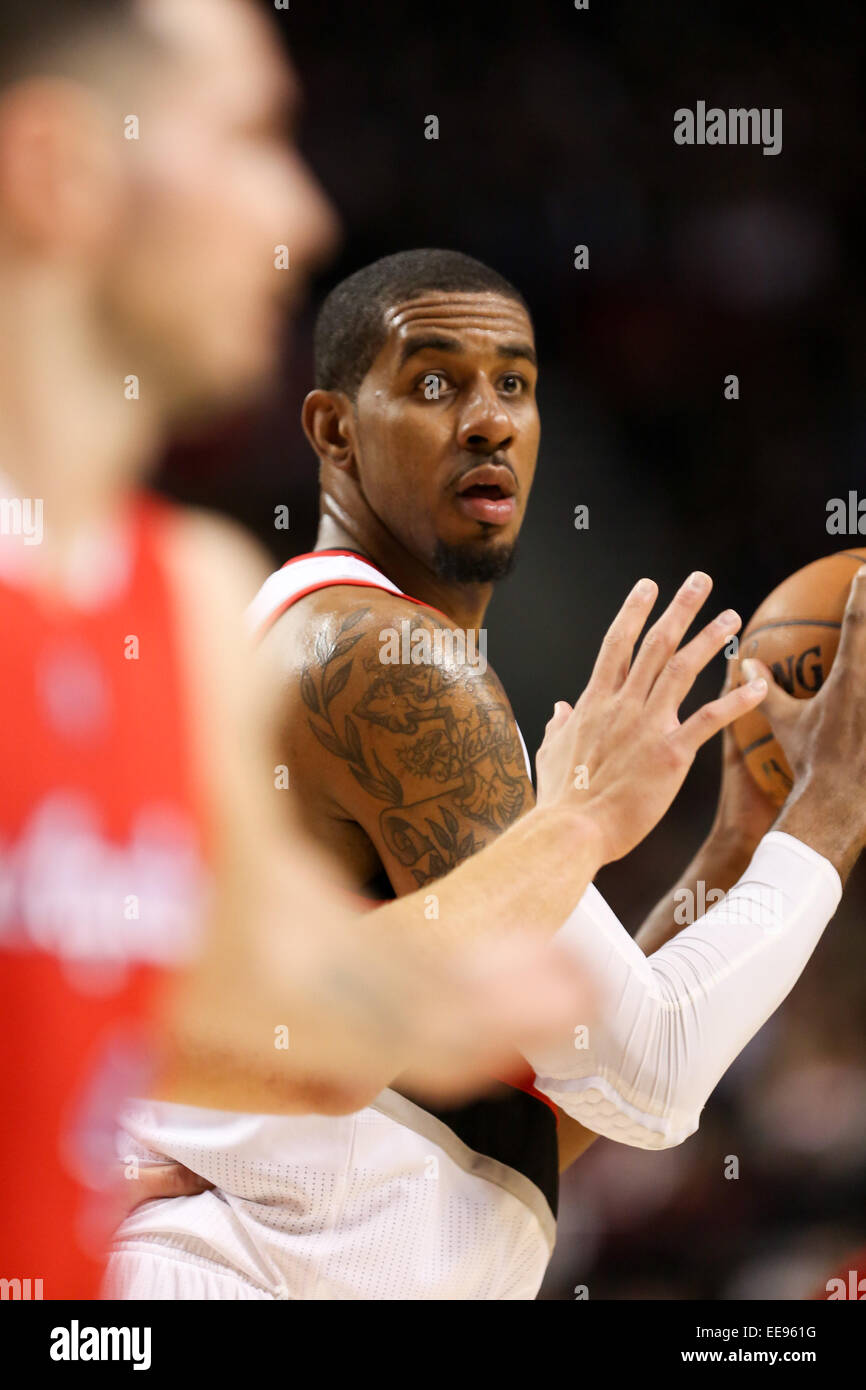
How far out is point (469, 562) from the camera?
7.16 ft

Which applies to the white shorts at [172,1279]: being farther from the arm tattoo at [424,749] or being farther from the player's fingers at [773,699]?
the player's fingers at [773,699]

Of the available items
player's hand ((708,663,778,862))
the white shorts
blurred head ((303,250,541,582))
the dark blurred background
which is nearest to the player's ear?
blurred head ((303,250,541,582))

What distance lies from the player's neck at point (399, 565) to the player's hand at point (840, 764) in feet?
1.93

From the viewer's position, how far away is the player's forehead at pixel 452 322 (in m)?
2.16

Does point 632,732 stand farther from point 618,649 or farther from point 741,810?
point 741,810

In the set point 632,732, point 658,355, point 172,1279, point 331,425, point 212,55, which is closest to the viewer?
point 212,55

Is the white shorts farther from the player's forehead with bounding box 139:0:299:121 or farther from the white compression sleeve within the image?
the player's forehead with bounding box 139:0:299:121

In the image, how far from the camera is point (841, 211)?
12.8 feet

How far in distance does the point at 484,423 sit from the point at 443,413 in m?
0.07

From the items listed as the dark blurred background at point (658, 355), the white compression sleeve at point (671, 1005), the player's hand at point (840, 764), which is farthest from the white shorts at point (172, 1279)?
the dark blurred background at point (658, 355)

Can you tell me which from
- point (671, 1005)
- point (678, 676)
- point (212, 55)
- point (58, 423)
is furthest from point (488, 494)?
point (58, 423)
